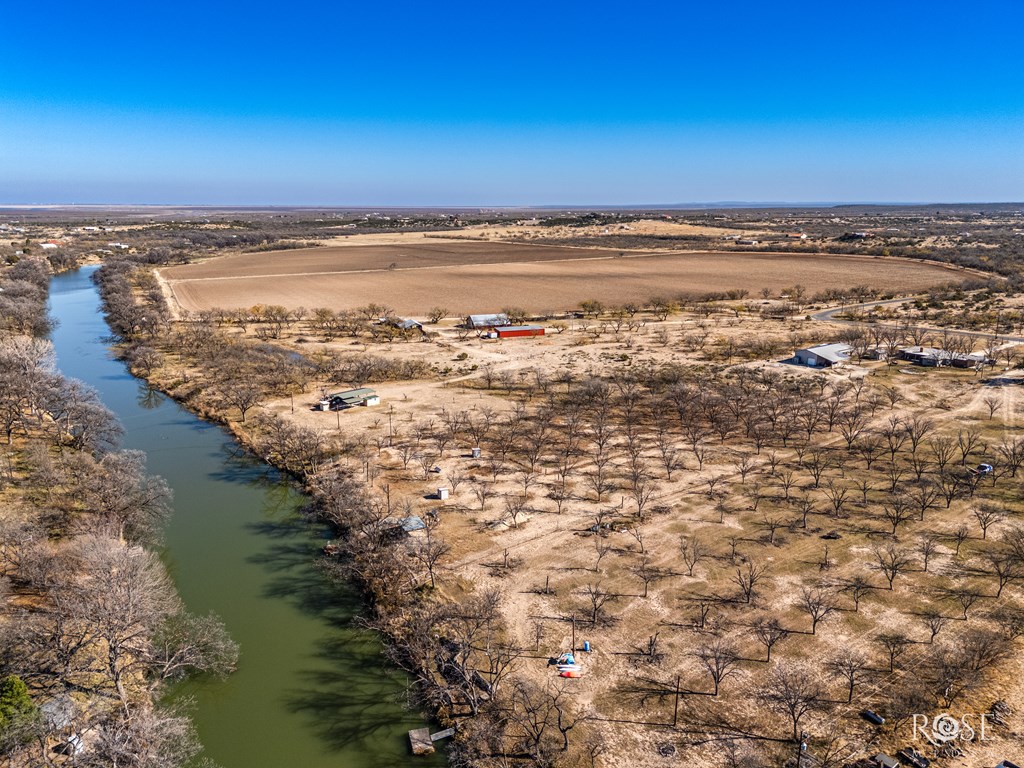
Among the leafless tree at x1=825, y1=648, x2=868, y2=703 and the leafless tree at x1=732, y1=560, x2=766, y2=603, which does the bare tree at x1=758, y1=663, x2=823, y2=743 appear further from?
the leafless tree at x1=732, y1=560, x2=766, y2=603

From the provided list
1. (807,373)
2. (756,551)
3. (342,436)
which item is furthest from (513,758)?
(807,373)

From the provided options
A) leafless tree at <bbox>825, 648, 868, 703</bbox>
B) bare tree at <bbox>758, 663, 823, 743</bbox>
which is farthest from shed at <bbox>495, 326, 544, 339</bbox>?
bare tree at <bbox>758, 663, 823, 743</bbox>

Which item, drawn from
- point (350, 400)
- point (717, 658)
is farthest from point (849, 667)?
point (350, 400)

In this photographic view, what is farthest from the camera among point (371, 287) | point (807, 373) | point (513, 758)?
point (371, 287)

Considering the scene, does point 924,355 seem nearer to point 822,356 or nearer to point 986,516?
point 822,356

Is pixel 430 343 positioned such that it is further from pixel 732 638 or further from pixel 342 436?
pixel 732 638
